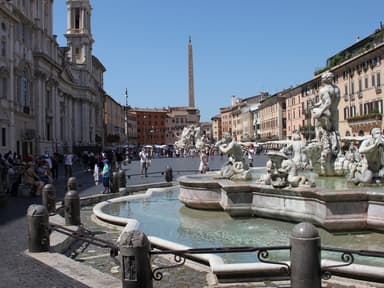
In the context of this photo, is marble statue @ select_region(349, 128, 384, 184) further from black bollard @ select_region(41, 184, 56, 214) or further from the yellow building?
the yellow building

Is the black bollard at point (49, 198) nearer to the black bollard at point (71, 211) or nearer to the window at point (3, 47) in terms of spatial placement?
the black bollard at point (71, 211)

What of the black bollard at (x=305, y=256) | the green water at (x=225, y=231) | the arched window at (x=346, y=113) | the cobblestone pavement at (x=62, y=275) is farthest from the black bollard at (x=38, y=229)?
the arched window at (x=346, y=113)

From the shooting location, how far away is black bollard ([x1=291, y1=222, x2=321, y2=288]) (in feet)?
14.9

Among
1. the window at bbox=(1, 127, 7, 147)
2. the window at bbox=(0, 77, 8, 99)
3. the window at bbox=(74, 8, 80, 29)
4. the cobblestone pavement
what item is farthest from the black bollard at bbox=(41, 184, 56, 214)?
the window at bbox=(74, 8, 80, 29)

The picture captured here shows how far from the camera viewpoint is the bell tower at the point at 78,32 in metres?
69.6

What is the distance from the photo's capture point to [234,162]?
1218 cm

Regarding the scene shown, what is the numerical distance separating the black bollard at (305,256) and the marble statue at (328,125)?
822 centimetres

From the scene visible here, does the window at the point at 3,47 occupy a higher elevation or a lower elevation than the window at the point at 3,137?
higher

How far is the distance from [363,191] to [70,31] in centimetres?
6792

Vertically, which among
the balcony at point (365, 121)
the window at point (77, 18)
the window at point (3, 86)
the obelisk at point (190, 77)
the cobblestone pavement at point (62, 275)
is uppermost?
the window at point (77, 18)

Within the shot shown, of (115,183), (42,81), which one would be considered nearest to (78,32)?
(42,81)

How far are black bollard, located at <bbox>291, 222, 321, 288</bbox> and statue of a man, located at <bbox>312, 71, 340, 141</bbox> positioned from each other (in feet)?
27.8

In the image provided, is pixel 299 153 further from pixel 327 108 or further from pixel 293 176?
pixel 293 176

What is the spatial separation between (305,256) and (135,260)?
1629 millimetres
